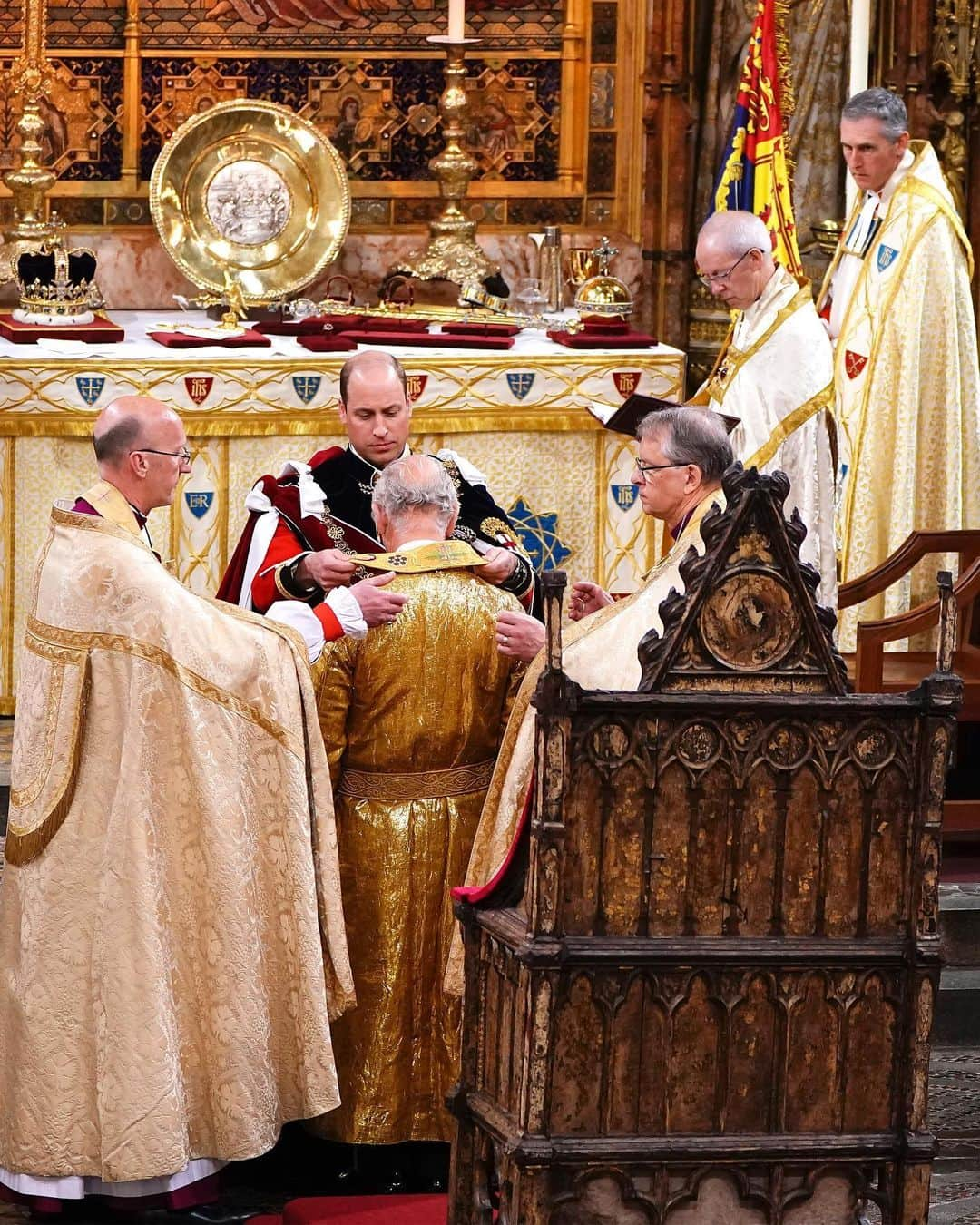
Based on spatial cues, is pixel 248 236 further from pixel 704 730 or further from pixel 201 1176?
pixel 704 730

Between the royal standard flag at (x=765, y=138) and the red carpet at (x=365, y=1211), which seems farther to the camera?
the royal standard flag at (x=765, y=138)

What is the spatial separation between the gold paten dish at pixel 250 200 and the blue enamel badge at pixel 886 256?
2275 millimetres

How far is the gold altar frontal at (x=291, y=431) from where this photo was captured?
7762 millimetres

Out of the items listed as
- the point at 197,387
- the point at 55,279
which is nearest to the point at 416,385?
the point at 197,387

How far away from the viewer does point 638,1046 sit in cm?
378

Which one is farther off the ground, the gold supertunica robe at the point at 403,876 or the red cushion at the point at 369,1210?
the gold supertunica robe at the point at 403,876

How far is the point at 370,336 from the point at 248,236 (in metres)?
1.07

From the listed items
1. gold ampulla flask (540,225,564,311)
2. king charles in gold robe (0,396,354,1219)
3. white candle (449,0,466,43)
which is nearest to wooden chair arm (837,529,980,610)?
king charles in gold robe (0,396,354,1219)

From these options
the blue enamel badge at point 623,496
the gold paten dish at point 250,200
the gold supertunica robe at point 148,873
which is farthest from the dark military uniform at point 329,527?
the gold paten dish at point 250,200

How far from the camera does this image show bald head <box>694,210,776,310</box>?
6836 millimetres

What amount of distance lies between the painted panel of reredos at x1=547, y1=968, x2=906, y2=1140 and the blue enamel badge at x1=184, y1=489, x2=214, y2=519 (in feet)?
14.5

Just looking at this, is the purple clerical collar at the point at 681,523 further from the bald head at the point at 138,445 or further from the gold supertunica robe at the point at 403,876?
the bald head at the point at 138,445

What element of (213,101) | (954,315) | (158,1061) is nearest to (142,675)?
(158,1061)

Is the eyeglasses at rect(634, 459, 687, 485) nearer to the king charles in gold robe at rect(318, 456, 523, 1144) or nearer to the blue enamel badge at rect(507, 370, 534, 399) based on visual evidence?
the king charles in gold robe at rect(318, 456, 523, 1144)
